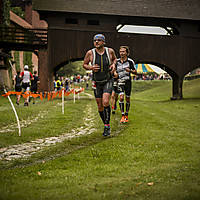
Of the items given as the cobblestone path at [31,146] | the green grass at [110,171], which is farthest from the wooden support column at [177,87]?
the green grass at [110,171]

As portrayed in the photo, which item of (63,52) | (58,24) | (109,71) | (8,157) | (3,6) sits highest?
(3,6)

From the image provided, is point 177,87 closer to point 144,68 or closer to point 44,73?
point 144,68

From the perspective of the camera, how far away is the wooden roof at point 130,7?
23406 mm

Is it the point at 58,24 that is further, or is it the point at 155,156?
the point at 58,24

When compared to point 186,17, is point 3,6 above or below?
above

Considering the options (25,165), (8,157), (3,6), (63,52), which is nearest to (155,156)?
(25,165)

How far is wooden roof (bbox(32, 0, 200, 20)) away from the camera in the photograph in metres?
23.4

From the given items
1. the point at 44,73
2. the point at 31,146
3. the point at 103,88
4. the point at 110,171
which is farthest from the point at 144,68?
the point at 110,171

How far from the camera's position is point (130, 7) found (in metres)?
24.4

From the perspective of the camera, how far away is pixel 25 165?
455cm

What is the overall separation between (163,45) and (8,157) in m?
21.6

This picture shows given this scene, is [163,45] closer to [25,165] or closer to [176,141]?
[176,141]

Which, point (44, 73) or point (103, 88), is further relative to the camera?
point (44, 73)

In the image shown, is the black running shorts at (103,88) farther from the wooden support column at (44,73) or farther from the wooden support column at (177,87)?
the wooden support column at (177,87)
